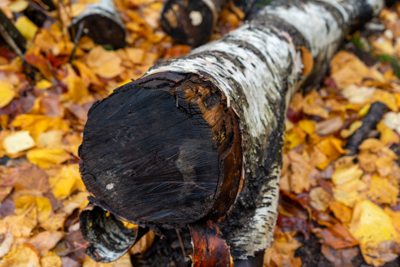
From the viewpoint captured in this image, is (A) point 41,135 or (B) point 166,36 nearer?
(A) point 41,135

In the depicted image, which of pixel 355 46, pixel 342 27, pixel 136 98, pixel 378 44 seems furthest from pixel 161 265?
pixel 378 44

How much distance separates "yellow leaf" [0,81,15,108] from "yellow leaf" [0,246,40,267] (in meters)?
1.08

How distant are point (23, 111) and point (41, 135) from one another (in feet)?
1.01

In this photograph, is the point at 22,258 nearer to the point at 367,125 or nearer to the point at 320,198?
the point at 320,198

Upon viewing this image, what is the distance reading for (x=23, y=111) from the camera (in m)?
1.95

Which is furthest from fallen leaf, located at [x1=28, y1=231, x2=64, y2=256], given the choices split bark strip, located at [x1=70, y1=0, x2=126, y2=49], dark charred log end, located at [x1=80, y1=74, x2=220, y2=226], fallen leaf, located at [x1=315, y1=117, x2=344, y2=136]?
fallen leaf, located at [x1=315, y1=117, x2=344, y2=136]

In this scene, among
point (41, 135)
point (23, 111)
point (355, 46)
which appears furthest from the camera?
point (355, 46)

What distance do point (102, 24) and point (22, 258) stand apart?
2.06 metres

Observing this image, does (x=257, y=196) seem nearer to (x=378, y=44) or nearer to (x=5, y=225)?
(x=5, y=225)

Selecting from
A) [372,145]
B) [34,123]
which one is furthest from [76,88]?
[372,145]

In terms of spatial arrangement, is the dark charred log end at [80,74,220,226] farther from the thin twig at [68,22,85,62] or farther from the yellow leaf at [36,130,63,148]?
the thin twig at [68,22,85,62]

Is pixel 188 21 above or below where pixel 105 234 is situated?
above

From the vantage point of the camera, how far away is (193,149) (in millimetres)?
884

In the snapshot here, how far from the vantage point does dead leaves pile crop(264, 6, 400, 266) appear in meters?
1.59
